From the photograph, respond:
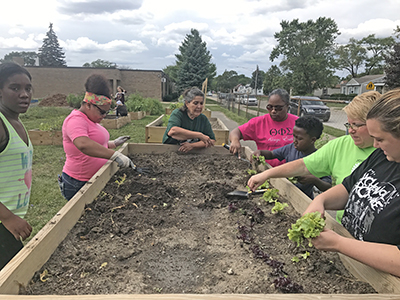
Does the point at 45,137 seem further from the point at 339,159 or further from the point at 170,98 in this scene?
the point at 170,98

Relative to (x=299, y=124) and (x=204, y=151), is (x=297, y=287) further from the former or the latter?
(x=204, y=151)

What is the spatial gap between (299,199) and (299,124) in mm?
920

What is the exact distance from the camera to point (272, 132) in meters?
3.93

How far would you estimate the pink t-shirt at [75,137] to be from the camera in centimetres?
298

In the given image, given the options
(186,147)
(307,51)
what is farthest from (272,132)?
(307,51)

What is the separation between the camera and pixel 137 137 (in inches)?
436

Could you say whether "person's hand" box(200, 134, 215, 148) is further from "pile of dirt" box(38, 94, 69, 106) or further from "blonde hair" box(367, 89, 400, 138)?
"pile of dirt" box(38, 94, 69, 106)

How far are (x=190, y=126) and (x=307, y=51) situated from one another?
53.2 m

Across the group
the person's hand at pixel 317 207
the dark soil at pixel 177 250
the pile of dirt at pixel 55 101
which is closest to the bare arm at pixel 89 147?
the dark soil at pixel 177 250

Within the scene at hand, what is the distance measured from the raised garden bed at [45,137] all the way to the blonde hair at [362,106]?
916 centimetres

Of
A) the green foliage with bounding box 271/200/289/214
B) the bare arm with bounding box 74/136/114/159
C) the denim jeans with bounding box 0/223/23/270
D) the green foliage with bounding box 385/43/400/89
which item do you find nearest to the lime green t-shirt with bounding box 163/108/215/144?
the bare arm with bounding box 74/136/114/159

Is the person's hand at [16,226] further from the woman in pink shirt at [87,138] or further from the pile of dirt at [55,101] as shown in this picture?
the pile of dirt at [55,101]

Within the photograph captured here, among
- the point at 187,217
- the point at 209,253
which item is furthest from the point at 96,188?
the point at 209,253

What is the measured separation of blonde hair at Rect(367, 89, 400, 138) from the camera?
4.60 feet
